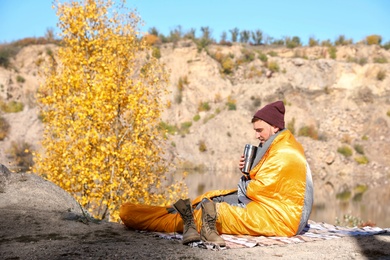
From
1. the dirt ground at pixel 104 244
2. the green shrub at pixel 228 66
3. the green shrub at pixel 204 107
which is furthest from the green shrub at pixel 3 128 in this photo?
the dirt ground at pixel 104 244

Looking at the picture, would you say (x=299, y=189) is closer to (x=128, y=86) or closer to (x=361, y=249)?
(x=361, y=249)

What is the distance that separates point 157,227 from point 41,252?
4.20 ft

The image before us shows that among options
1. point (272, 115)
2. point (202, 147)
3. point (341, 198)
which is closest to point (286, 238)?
point (272, 115)

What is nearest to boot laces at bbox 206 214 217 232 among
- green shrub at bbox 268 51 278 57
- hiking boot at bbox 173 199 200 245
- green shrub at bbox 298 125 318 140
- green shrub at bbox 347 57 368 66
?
hiking boot at bbox 173 199 200 245

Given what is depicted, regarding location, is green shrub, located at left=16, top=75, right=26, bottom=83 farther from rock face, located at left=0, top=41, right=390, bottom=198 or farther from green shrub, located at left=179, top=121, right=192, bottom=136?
green shrub, located at left=179, top=121, right=192, bottom=136

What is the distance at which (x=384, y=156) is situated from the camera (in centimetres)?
3253

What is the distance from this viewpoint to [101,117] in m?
7.83

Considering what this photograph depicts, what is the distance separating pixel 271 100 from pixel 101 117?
29.1 m

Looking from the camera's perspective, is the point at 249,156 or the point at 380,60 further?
the point at 380,60

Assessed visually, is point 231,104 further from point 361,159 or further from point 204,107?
point 361,159

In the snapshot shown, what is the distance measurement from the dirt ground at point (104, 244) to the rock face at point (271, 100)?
2392 centimetres

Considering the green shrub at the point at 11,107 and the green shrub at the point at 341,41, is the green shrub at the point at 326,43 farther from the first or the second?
the green shrub at the point at 11,107

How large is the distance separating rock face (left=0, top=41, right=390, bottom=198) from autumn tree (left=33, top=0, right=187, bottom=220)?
19955mm

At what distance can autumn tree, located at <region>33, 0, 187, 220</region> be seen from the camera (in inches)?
308
